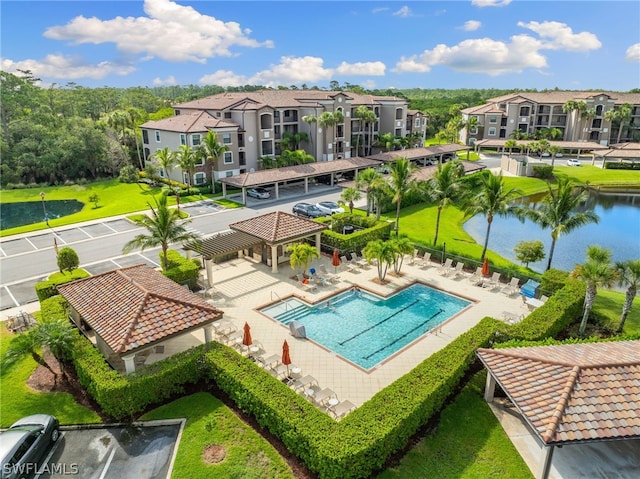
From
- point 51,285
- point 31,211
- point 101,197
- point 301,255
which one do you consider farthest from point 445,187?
point 31,211

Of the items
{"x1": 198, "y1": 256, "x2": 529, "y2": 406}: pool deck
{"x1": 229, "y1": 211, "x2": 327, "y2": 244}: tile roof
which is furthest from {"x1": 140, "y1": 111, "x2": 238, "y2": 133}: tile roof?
{"x1": 198, "y1": 256, "x2": 529, "y2": 406}: pool deck

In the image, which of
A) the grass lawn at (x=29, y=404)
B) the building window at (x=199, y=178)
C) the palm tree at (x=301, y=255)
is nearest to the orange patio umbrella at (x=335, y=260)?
the palm tree at (x=301, y=255)

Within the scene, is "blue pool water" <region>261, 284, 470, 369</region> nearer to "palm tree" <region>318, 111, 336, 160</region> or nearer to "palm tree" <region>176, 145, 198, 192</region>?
"palm tree" <region>176, 145, 198, 192</region>

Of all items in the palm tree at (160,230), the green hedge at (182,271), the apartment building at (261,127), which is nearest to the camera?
the palm tree at (160,230)

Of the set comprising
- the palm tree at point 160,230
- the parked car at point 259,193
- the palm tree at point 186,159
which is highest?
the palm tree at point 186,159

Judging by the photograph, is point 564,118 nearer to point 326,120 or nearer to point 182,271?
point 326,120

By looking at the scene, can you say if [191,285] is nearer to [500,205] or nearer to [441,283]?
[441,283]

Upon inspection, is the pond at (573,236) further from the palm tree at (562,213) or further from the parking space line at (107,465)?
the parking space line at (107,465)
